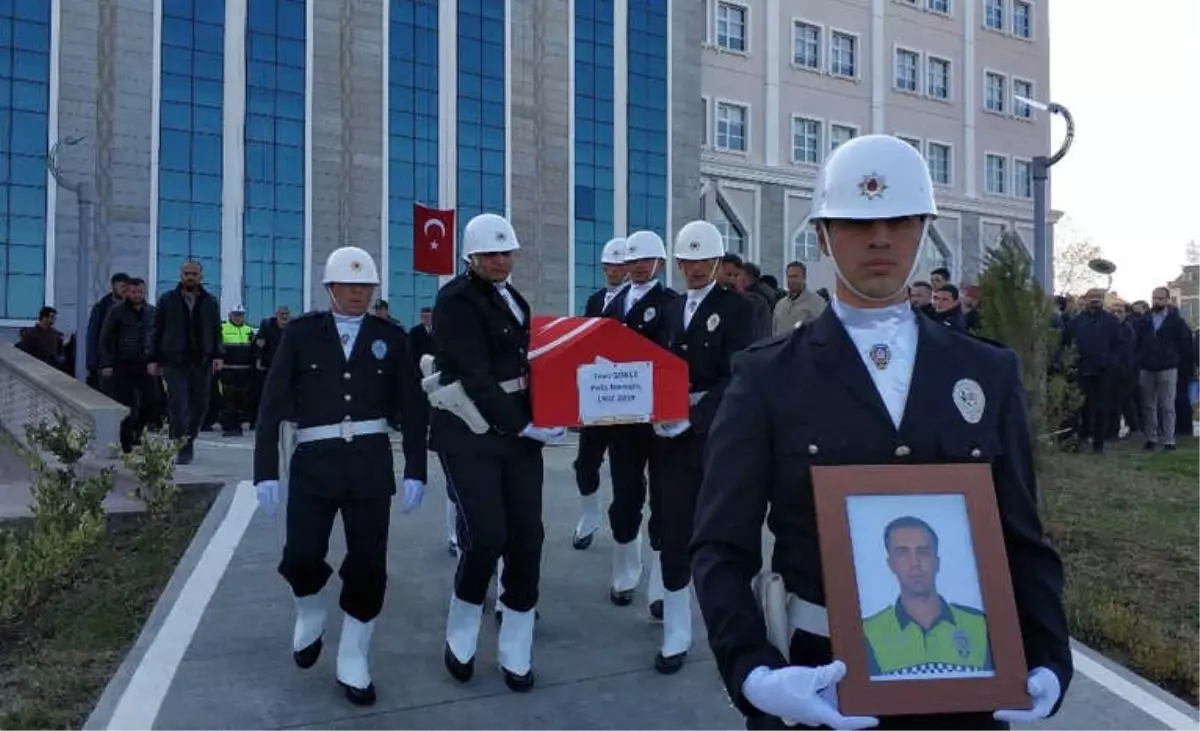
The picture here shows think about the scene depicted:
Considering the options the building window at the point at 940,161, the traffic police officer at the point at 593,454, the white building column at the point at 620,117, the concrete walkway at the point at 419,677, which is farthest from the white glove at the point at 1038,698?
the building window at the point at 940,161

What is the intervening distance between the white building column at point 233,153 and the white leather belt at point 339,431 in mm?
26402

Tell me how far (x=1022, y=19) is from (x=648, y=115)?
23.7 metres

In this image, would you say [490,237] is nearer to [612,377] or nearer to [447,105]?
[612,377]

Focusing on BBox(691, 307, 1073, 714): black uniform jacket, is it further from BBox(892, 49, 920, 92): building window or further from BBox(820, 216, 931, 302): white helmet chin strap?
BBox(892, 49, 920, 92): building window

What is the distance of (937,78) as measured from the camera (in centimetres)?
4912

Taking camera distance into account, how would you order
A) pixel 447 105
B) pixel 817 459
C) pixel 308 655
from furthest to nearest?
1. pixel 447 105
2. pixel 308 655
3. pixel 817 459

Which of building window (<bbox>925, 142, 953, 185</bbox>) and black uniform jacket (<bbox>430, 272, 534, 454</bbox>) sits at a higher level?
building window (<bbox>925, 142, 953, 185</bbox>)

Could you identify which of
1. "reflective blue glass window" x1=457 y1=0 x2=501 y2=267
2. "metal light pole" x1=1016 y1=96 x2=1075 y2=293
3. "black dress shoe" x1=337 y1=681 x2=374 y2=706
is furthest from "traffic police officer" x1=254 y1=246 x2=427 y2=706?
"reflective blue glass window" x1=457 y1=0 x2=501 y2=267

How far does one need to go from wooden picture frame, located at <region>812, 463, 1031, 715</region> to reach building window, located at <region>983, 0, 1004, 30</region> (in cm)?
5331

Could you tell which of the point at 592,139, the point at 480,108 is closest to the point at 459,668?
the point at 480,108

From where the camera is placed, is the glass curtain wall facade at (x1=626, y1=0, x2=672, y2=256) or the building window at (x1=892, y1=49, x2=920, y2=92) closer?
the glass curtain wall facade at (x1=626, y1=0, x2=672, y2=256)

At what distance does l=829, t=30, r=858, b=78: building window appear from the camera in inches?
1780

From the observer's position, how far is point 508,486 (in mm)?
5973

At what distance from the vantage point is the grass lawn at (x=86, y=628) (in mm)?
5559
